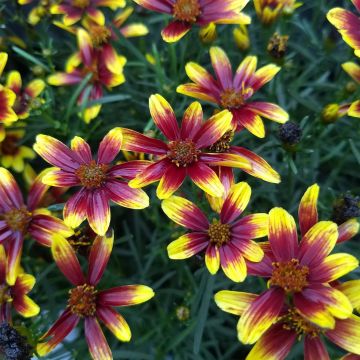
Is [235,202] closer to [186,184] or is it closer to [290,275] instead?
[290,275]

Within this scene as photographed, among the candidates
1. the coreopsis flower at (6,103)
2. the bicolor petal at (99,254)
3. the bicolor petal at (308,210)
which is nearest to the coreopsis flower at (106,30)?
the coreopsis flower at (6,103)

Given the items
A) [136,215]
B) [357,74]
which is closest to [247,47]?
[357,74]

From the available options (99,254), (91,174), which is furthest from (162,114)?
(99,254)

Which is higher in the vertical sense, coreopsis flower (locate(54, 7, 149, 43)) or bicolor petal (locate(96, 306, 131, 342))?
coreopsis flower (locate(54, 7, 149, 43))

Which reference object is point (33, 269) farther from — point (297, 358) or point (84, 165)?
point (297, 358)

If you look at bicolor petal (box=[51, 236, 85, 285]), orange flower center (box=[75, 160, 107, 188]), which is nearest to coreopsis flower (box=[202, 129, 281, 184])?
orange flower center (box=[75, 160, 107, 188])

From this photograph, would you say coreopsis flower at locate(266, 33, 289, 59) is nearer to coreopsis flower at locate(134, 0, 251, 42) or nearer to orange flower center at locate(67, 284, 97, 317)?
coreopsis flower at locate(134, 0, 251, 42)
